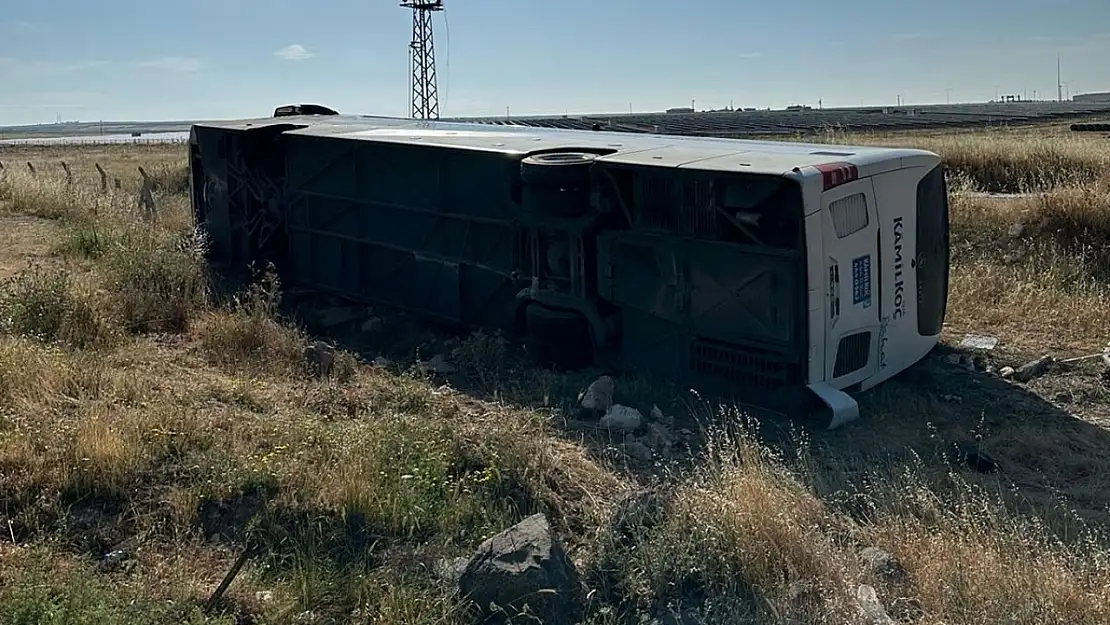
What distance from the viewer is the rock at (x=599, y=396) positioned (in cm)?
734

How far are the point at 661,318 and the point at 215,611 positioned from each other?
13.8 feet

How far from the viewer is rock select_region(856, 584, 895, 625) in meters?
4.26

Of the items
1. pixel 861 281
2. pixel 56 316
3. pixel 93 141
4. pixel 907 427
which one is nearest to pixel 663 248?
pixel 861 281

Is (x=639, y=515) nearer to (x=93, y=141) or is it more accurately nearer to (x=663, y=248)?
(x=663, y=248)

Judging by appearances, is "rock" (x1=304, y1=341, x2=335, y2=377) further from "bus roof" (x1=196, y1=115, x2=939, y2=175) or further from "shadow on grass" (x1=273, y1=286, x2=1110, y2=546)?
"bus roof" (x1=196, y1=115, x2=939, y2=175)

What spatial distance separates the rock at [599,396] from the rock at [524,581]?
105 inches

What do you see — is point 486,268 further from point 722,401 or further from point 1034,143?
point 1034,143

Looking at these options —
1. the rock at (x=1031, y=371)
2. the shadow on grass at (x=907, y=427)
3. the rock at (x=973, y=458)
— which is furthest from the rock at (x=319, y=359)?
the rock at (x=1031, y=371)

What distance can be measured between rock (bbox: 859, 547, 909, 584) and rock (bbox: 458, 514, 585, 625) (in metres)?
1.32

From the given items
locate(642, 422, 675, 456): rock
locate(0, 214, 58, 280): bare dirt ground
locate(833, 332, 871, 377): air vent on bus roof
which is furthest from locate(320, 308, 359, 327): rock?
locate(833, 332, 871, 377): air vent on bus roof

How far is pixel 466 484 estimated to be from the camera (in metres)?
5.52

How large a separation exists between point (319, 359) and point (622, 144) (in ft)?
10.3

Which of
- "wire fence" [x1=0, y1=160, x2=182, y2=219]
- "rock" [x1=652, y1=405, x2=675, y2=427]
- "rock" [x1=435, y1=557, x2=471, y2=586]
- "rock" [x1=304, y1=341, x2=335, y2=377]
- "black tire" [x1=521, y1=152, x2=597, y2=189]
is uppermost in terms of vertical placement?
"wire fence" [x1=0, y1=160, x2=182, y2=219]

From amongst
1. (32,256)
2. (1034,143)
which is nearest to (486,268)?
(32,256)
